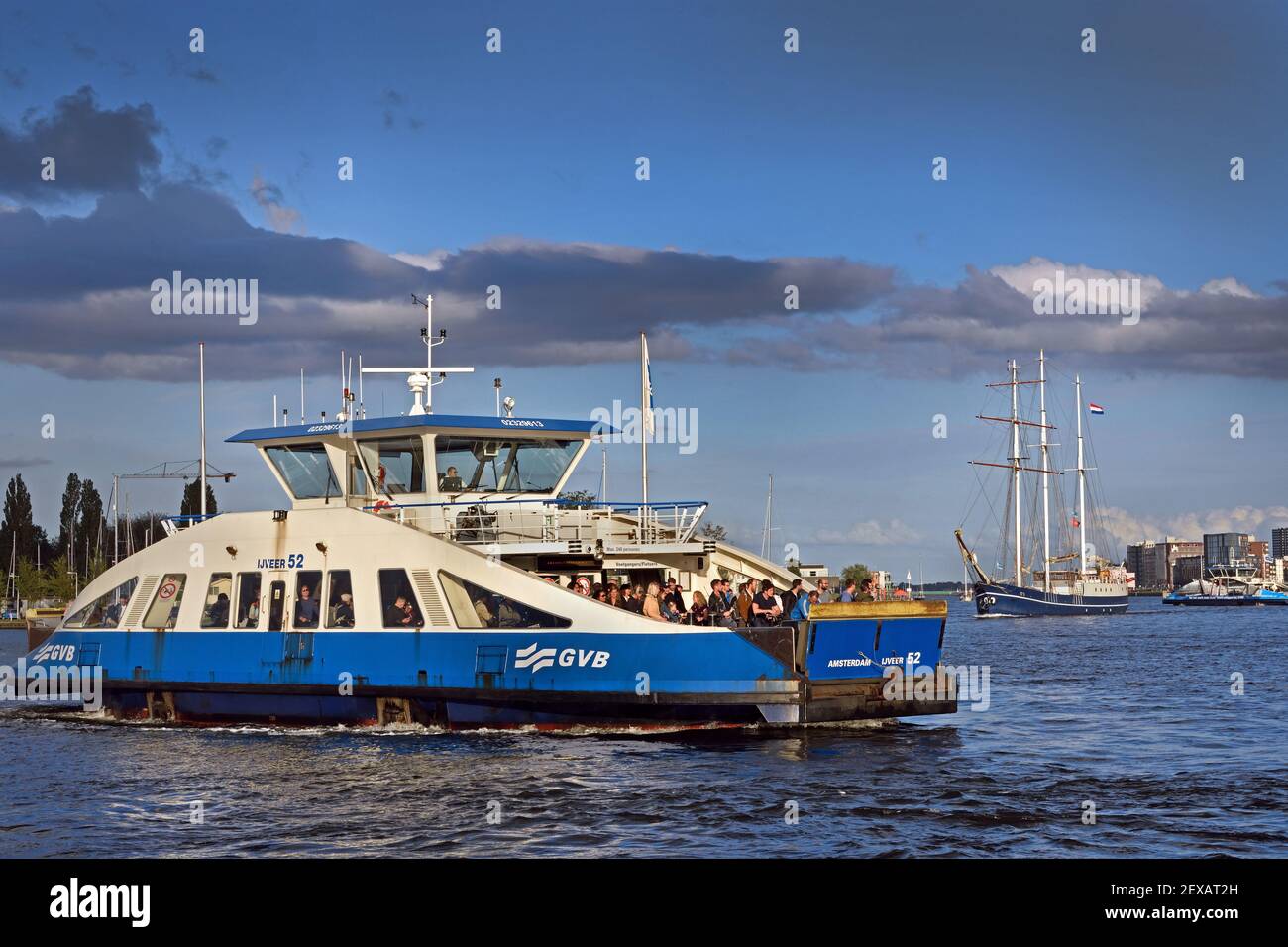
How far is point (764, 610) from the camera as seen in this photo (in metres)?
21.0

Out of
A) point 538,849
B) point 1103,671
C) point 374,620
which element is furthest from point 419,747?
point 1103,671

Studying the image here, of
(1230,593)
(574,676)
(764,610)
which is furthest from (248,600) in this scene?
(1230,593)

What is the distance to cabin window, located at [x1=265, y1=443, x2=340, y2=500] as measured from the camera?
82.9ft

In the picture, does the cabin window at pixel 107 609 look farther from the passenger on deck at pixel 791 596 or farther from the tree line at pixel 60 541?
the tree line at pixel 60 541

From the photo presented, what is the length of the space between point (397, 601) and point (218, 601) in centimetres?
412

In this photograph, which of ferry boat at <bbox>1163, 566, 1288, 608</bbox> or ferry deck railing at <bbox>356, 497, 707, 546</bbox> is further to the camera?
ferry boat at <bbox>1163, 566, 1288, 608</bbox>

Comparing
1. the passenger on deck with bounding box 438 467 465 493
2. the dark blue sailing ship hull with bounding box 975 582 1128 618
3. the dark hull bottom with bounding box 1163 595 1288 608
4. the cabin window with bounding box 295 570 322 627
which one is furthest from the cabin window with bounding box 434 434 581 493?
the dark hull bottom with bounding box 1163 595 1288 608

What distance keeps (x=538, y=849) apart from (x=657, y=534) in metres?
11.4

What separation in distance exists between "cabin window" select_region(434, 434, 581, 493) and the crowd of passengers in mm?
3106

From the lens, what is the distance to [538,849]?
1342 cm

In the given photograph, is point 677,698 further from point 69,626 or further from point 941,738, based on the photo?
point 69,626

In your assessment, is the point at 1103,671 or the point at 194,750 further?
the point at 1103,671

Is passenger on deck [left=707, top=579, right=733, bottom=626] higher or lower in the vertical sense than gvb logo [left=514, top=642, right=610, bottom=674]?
higher

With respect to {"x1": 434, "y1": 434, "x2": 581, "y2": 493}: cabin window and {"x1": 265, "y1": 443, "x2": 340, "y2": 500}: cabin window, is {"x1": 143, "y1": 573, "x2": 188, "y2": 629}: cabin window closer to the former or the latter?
{"x1": 265, "y1": 443, "x2": 340, "y2": 500}: cabin window
